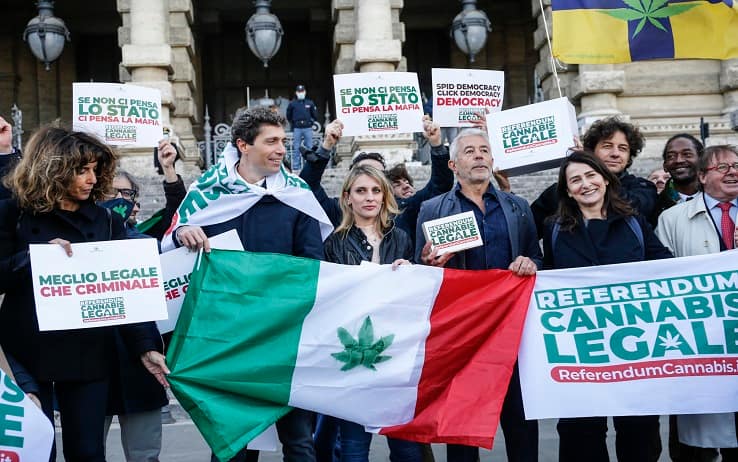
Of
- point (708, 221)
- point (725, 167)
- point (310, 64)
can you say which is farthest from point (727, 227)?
point (310, 64)

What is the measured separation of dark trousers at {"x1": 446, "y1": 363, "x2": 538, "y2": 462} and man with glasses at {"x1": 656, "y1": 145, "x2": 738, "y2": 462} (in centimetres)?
97

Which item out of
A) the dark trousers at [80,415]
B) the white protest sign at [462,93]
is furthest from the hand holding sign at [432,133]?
the dark trousers at [80,415]

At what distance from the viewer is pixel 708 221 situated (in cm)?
565

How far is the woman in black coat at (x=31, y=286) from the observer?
4.34 metres

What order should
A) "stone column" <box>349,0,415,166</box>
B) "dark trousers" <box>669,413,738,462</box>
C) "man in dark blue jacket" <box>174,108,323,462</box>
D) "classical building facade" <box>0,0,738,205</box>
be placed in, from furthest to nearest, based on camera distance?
"classical building facade" <box>0,0,738,205</box> < "stone column" <box>349,0,415,166</box> < "dark trousers" <box>669,413,738,462</box> < "man in dark blue jacket" <box>174,108,323,462</box>

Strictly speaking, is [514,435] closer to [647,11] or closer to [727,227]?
[727,227]

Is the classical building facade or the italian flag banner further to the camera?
the classical building facade

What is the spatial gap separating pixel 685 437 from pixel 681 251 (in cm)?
107

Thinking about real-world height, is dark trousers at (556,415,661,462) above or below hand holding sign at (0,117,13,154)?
below

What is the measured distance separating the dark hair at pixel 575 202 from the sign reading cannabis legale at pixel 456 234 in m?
0.52

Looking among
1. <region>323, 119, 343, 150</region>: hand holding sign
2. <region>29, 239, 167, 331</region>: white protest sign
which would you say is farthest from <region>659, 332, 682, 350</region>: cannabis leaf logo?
<region>29, 239, 167, 331</region>: white protest sign

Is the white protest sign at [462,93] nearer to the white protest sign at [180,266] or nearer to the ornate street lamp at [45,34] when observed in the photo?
the white protest sign at [180,266]

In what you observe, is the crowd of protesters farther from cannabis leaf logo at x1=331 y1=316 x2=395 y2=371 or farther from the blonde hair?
cannabis leaf logo at x1=331 y1=316 x2=395 y2=371

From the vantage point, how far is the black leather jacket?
5.62 metres
